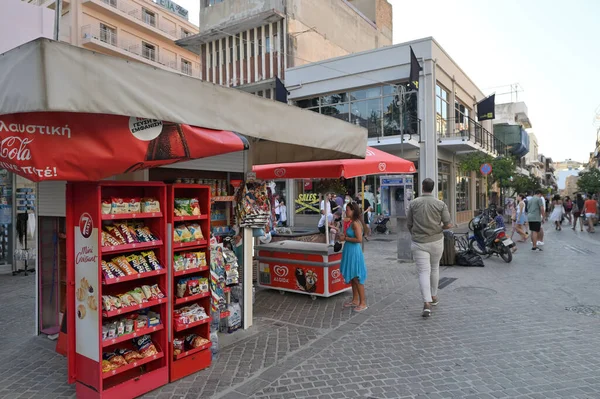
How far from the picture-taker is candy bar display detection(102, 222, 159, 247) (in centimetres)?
341

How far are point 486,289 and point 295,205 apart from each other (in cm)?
1452

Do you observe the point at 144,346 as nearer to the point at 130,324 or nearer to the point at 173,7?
the point at 130,324

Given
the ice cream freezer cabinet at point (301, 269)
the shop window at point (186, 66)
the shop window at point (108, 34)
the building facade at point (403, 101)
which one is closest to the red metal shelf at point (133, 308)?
the ice cream freezer cabinet at point (301, 269)

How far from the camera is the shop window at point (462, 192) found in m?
22.2

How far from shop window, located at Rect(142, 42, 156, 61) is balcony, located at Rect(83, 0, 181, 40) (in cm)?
107

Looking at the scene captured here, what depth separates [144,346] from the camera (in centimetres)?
368

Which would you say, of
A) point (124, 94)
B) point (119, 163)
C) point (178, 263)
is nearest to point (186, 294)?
point (178, 263)

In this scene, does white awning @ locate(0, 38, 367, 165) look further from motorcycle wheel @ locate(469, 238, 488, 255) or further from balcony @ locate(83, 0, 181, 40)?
balcony @ locate(83, 0, 181, 40)

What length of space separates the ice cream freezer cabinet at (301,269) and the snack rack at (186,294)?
2.64m

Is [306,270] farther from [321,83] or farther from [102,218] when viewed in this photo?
[321,83]

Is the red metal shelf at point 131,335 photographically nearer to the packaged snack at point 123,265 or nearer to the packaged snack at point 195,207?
the packaged snack at point 123,265

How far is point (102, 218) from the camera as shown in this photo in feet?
10.8

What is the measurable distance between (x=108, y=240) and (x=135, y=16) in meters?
35.7

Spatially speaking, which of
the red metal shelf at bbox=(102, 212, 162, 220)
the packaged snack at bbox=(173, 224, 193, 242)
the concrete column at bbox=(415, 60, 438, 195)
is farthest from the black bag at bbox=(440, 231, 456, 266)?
the concrete column at bbox=(415, 60, 438, 195)
